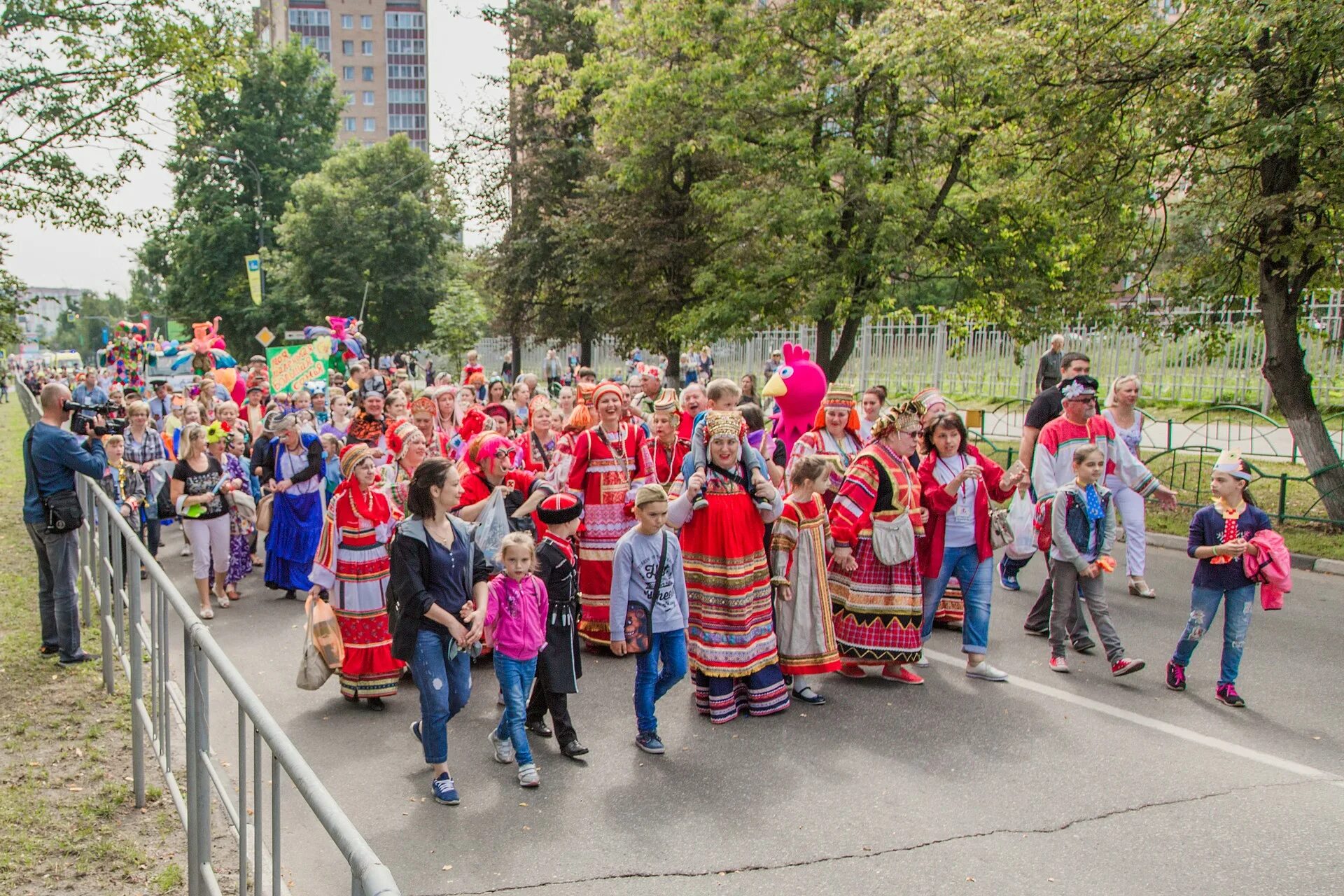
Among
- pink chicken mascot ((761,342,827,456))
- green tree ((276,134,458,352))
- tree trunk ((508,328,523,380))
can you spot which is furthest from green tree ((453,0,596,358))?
pink chicken mascot ((761,342,827,456))

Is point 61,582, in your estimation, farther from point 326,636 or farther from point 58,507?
point 326,636

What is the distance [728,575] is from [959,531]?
1.70 meters

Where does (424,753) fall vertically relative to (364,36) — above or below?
below

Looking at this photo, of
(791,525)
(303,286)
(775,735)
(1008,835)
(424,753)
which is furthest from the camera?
(303,286)

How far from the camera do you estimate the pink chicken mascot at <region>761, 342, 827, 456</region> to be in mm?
9016

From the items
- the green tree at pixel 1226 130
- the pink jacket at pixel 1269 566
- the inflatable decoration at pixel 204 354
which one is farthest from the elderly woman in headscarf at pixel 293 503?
the inflatable decoration at pixel 204 354

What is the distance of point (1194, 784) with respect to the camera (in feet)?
18.0

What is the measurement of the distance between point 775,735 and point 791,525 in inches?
49.3

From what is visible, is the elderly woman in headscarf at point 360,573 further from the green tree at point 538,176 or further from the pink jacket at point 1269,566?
the green tree at point 538,176

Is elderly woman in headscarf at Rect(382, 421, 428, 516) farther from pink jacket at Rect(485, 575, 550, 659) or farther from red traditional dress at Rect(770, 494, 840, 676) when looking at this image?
red traditional dress at Rect(770, 494, 840, 676)

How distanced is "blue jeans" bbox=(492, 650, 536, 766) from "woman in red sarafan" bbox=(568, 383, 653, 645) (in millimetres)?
2174

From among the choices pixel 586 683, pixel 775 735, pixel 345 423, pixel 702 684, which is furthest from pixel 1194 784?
pixel 345 423

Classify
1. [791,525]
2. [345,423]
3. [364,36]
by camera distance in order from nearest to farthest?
1. [791,525]
2. [345,423]
3. [364,36]

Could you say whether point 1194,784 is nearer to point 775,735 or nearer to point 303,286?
point 775,735
